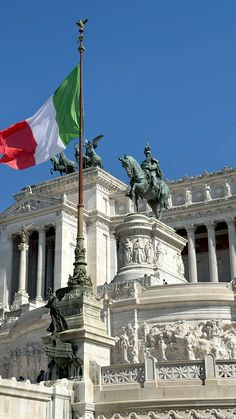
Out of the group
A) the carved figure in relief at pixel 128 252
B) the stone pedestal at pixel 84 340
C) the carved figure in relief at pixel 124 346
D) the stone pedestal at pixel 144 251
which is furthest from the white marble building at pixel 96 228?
the stone pedestal at pixel 84 340

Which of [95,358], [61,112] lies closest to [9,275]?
[61,112]

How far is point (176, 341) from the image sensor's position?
112 feet

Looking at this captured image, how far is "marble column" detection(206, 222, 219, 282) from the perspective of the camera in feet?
240

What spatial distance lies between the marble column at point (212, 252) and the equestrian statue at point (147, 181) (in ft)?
79.4

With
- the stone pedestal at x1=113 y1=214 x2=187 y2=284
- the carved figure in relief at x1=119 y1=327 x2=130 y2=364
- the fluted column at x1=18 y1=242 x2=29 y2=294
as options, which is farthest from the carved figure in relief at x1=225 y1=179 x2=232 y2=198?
the carved figure in relief at x1=119 y1=327 x2=130 y2=364

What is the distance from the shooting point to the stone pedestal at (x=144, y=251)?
43.8 metres

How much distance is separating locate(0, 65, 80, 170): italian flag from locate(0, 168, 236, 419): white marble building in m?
8.34

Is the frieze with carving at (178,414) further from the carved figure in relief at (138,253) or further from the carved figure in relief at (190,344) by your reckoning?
the carved figure in relief at (138,253)

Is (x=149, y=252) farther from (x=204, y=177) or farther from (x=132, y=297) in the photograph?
(x=204, y=177)

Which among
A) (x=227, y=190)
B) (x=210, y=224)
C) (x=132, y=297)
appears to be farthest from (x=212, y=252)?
(x=132, y=297)

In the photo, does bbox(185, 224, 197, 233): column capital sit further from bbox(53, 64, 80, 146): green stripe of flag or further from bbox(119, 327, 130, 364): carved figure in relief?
bbox(53, 64, 80, 146): green stripe of flag

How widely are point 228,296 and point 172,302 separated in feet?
9.61

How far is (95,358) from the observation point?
854 inches

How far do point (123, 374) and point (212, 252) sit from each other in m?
54.7
